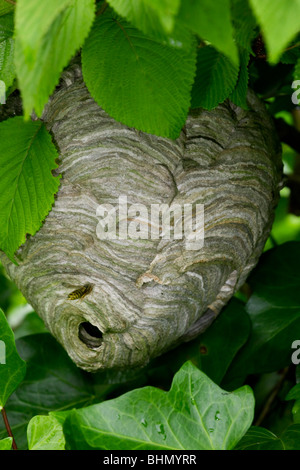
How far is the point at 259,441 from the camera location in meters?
0.86

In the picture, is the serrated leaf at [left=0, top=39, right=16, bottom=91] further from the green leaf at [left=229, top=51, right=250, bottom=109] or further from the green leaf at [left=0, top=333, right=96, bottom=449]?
the green leaf at [left=0, top=333, right=96, bottom=449]

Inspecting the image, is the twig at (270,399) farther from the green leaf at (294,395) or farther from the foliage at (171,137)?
the green leaf at (294,395)

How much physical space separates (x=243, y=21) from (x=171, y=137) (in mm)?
209

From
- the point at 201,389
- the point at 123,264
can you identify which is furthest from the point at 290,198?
the point at 201,389

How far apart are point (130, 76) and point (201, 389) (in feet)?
1.62

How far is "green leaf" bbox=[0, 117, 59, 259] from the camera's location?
0.85m

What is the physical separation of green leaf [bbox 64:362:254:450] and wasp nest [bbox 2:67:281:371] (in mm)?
204

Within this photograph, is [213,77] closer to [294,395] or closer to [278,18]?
[278,18]

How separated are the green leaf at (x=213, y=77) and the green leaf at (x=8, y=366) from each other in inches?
20.8

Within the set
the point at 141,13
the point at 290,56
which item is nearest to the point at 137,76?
the point at 141,13

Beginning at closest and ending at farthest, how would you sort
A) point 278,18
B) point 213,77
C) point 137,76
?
point 278,18 < point 137,76 < point 213,77

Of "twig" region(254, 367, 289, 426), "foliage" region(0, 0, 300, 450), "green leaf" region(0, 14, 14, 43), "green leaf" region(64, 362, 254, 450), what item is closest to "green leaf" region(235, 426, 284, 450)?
"foliage" region(0, 0, 300, 450)

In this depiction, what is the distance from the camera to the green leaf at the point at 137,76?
26.8 inches
